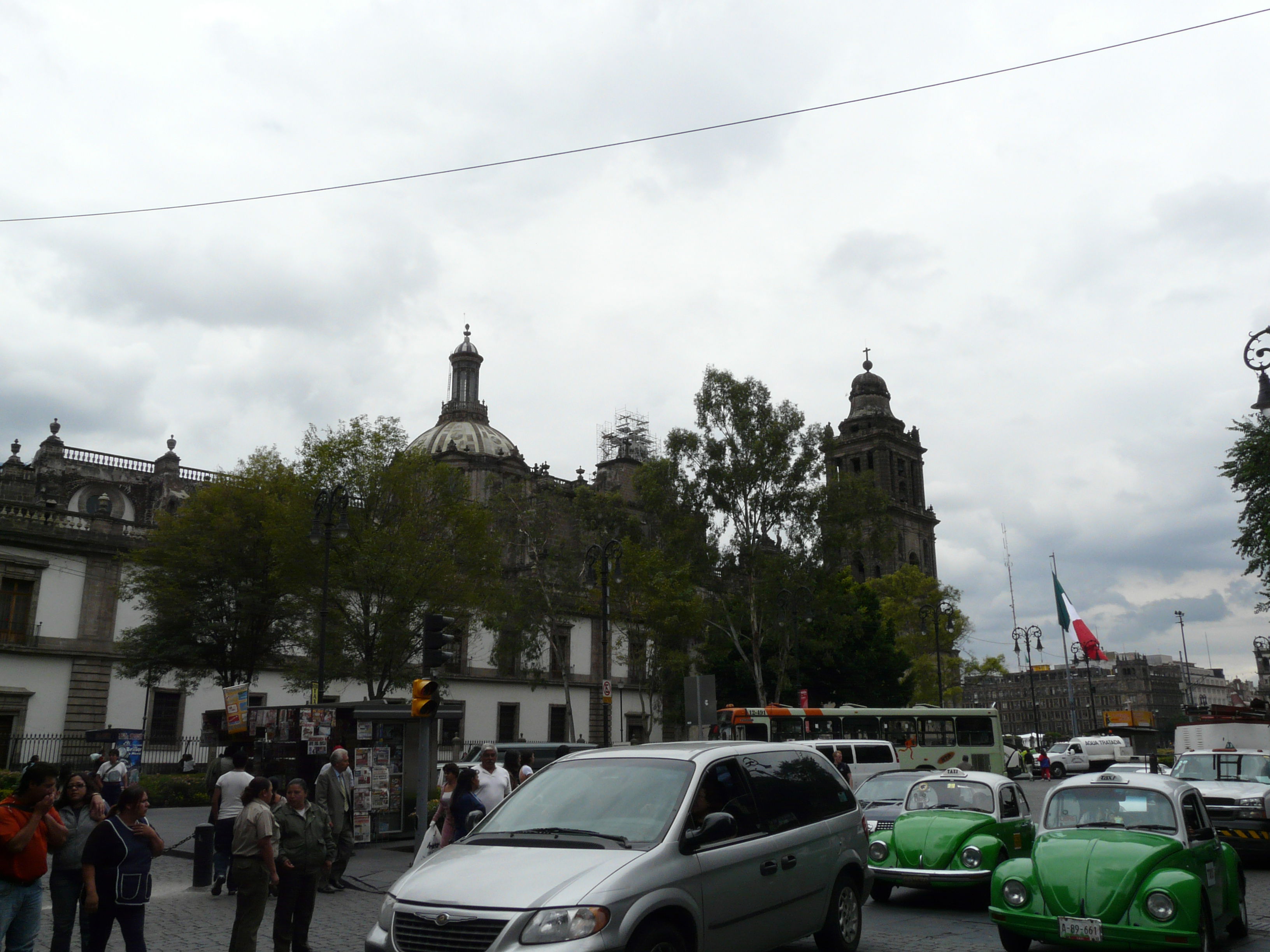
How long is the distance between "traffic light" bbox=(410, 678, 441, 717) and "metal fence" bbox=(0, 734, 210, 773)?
19.6 meters

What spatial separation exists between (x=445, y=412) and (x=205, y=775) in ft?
138

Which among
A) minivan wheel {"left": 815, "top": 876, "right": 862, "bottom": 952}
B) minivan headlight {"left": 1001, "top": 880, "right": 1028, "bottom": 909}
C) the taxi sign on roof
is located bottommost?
minivan wheel {"left": 815, "top": 876, "right": 862, "bottom": 952}

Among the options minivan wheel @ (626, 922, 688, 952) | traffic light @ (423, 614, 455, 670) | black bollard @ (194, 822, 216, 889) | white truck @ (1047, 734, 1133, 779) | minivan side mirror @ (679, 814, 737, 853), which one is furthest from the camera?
white truck @ (1047, 734, 1133, 779)

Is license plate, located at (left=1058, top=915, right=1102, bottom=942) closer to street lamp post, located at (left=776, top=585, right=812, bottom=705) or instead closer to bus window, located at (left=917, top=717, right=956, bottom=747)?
bus window, located at (left=917, top=717, right=956, bottom=747)

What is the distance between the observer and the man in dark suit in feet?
37.2

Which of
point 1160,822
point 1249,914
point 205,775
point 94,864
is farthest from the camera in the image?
point 205,775

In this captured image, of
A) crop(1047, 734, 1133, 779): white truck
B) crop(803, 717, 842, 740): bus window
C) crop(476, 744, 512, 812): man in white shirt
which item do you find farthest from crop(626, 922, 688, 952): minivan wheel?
crop(1047, 734, 1133, 779): white truck

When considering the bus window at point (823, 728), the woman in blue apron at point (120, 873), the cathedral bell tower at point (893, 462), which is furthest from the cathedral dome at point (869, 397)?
the woman in blue apron at point (120, 873)

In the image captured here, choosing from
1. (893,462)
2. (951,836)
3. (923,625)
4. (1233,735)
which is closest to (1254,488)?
(1233,735)

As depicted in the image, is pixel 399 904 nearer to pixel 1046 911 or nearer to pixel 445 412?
pixel 1046 911

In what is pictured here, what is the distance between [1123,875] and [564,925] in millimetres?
4881

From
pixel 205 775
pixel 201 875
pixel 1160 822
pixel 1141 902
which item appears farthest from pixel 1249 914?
pixel 205 775

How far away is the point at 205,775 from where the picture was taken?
1118 inches

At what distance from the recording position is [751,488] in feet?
122
